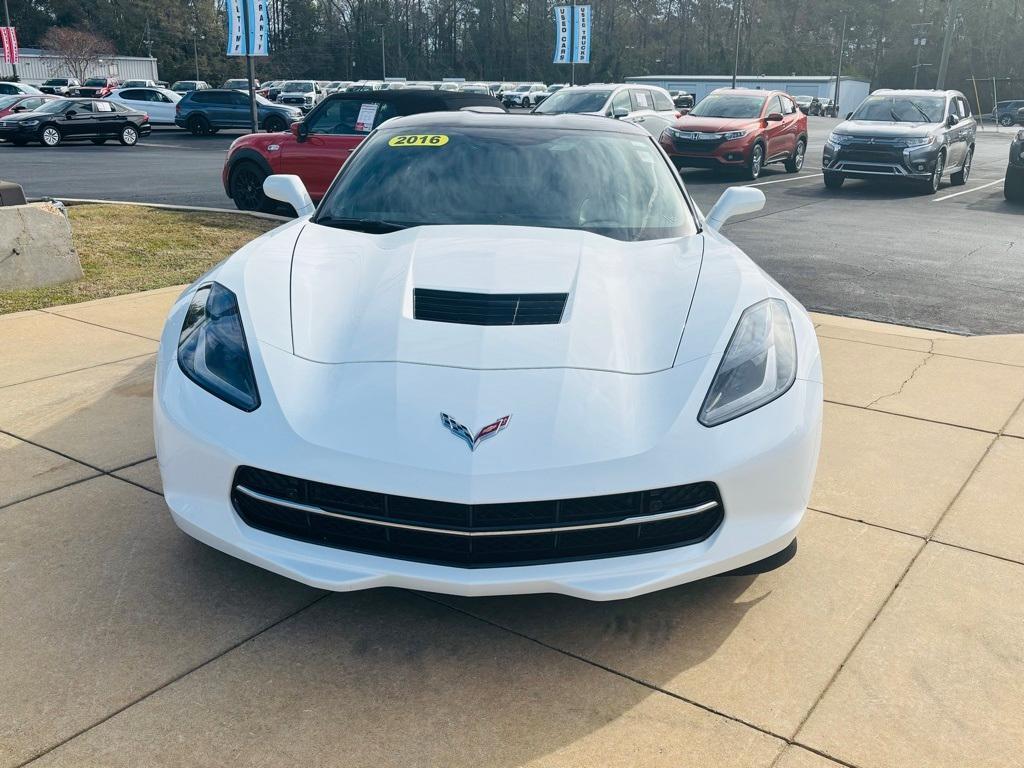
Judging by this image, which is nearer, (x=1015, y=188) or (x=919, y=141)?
(x=1015, y=188)

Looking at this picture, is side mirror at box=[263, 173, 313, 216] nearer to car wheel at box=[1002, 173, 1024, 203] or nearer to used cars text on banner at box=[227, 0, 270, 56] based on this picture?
car wheel at box=[1002, 173, 1024, 203]

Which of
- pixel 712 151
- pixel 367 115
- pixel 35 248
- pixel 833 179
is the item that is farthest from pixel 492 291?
pixel 712 151

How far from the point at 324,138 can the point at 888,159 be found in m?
9.95

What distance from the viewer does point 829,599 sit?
3074 millimetres

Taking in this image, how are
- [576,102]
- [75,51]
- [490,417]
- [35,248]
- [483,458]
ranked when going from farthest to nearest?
[75,51] < [576,102] < [35,248] < [490,417] < [483,458]

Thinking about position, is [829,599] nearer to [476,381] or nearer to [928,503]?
[928,503]

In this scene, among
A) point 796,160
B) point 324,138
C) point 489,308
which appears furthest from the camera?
point 796,160

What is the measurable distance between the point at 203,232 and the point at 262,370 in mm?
7800

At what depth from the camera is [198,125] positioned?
111 ft

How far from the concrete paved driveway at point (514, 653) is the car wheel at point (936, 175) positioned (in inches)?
541

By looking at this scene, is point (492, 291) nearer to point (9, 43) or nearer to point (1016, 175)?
point (1016, 175)

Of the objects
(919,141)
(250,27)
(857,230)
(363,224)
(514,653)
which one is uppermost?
(250,27)

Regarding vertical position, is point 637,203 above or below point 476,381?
above

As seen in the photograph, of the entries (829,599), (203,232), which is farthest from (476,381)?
(203,232)
